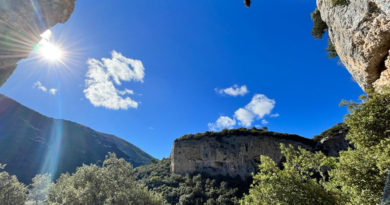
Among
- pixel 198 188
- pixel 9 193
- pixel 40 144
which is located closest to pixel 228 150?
pixel 198 188

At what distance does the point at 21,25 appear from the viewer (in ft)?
27.2

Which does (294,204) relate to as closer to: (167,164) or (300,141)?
(300,141)

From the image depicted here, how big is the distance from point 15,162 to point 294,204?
107 m

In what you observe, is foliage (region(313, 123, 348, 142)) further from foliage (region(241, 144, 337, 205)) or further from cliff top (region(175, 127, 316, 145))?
foliage (region(241, 144, 337, 205))

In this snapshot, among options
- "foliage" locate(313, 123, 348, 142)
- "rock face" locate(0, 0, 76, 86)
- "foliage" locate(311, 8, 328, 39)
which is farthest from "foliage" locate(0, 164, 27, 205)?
"foliage" locate(313, 123, 348, 142)

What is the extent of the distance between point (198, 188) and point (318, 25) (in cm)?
4161

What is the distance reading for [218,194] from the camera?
41219mm

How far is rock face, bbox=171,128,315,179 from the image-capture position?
50.5 meters

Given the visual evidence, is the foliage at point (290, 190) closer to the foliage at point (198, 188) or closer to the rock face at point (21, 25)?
the rock face at point (21, 25)

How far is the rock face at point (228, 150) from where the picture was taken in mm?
50531

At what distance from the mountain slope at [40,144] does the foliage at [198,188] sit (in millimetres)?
39199

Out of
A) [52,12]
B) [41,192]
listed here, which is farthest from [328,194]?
[41,192]

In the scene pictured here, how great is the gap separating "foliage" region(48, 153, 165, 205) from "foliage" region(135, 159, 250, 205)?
22.1 meters

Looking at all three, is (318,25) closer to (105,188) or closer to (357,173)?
(357,173)
